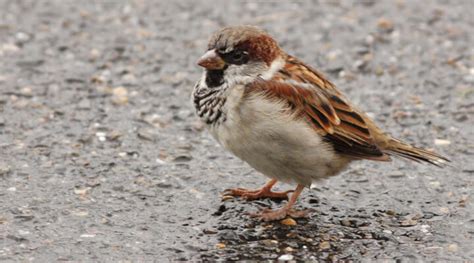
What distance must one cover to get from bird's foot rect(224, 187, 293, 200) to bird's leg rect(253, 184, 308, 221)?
0.71 feet

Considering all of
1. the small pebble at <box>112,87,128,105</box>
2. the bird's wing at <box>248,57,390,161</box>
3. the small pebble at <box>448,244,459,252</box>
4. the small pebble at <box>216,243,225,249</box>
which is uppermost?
the bird's wing at <box>248,57,390,161</box>

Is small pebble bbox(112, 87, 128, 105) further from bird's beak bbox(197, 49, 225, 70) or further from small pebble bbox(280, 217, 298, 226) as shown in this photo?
small pebble bbox(280, 217, 298, 226)

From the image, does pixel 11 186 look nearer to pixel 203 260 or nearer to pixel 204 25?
pixel 203 260

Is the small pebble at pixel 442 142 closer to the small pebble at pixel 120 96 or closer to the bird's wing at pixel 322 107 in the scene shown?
the bird's wing at pixel 322 107

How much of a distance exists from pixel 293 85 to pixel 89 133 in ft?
5.77

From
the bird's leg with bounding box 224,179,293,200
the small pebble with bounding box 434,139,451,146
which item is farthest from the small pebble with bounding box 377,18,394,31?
the bird's leg with bounding box 224,179,293,200

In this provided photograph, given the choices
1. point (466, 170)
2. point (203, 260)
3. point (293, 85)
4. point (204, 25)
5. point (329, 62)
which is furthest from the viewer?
point (204, 25)

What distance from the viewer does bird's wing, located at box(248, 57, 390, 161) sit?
5250 mm

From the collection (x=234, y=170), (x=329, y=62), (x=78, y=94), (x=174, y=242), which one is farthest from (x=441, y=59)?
(x=174, y=242)

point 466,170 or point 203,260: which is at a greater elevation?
point 466,170

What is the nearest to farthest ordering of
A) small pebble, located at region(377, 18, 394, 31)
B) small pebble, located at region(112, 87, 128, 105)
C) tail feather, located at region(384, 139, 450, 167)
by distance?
1. tail feather, located at region(384, 139, 450, 167)
2. small pebble, located at region(112, 87, 128, 105)
3. small pebble, located at region(377, 18, 394, 31)

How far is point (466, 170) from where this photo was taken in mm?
5992

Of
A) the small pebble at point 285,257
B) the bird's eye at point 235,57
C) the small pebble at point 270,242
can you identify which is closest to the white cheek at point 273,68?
the bird's eye at point 235,57

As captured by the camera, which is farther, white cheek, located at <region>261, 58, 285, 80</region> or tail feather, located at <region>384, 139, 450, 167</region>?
tail feather, located at <region>384, 139, 450, 167</region>
